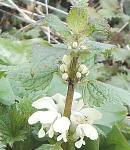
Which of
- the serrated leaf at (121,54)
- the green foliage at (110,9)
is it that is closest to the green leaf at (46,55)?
the serrated leaf at (121,54)

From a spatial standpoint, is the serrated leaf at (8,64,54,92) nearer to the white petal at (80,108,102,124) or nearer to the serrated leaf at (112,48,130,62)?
the white petal at (80,108,102,124)

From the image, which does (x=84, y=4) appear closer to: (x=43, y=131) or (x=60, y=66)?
(x=60, y=66)

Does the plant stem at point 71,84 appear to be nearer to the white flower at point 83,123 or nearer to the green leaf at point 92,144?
the white flower at point 83,123

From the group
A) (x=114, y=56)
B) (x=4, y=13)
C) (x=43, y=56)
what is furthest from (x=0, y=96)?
(x=4, y=13)

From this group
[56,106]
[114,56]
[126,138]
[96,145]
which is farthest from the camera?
[114,56]

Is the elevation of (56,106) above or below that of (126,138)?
above
